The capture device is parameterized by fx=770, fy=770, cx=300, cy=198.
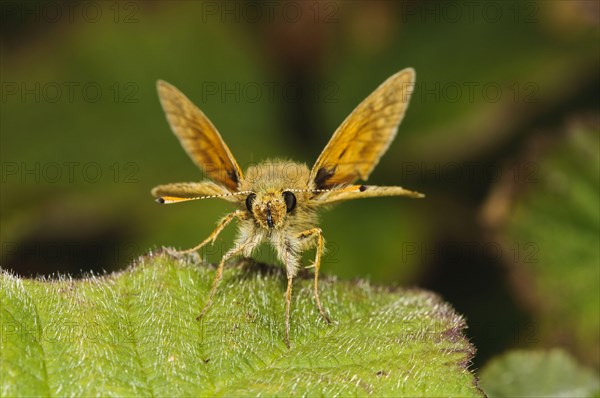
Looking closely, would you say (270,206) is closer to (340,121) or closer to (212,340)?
(212,340)

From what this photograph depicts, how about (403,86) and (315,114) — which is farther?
(315,114)

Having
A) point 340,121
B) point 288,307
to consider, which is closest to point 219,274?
point 288,307

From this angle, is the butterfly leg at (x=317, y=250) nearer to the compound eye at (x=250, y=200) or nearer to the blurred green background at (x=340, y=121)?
the compound eye at (x=250, y=200)

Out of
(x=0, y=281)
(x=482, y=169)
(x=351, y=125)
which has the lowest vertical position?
(x=482, y=169)

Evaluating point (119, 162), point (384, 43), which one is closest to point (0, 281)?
point (119, 162)

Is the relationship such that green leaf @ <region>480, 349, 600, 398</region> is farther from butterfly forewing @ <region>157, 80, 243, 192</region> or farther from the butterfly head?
butterfly forewing @ <region>157, 80, 243, 192</region>

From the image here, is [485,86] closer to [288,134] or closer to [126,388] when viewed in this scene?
[288,134]
